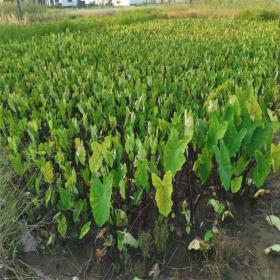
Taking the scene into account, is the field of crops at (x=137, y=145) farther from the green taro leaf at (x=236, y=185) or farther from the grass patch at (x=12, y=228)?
the grass patch at (x=12, y=228)

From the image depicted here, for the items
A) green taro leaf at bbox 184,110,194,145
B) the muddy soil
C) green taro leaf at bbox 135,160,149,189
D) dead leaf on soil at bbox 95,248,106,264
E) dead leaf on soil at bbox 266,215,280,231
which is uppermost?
green taro leaf at bbox 184,110,194,145

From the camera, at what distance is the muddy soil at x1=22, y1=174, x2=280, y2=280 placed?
2084 millimetres

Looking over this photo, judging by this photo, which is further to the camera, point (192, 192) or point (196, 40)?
point (196, 40)

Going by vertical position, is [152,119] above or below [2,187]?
above

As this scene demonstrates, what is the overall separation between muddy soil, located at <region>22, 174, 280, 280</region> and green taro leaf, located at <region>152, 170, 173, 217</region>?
1.13 ft

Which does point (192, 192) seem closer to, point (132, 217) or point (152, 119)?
point (132, 217)

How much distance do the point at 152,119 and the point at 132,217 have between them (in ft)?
2.79

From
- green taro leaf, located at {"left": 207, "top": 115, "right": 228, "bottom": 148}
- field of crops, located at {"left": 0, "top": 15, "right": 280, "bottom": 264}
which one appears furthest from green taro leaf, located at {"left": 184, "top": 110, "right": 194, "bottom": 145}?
green taro leaf, located at {"left": 207, "top": 115, "right": 228, "bottom": 148}

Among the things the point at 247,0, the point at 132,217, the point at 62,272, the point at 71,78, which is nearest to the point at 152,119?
the point at 132,217

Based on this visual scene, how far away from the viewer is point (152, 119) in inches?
112

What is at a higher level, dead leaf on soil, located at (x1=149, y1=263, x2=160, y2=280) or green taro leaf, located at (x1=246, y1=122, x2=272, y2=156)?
green taro leaf, located at (x1=246, y1=122, x2=272, y2=156)

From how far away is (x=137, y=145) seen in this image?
2.42m

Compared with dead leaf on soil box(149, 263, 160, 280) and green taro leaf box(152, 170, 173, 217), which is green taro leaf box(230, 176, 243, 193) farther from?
dead leaf on soil box(149, 263, 160, 280)

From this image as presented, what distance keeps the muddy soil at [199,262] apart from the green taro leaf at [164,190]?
1.13 ft
